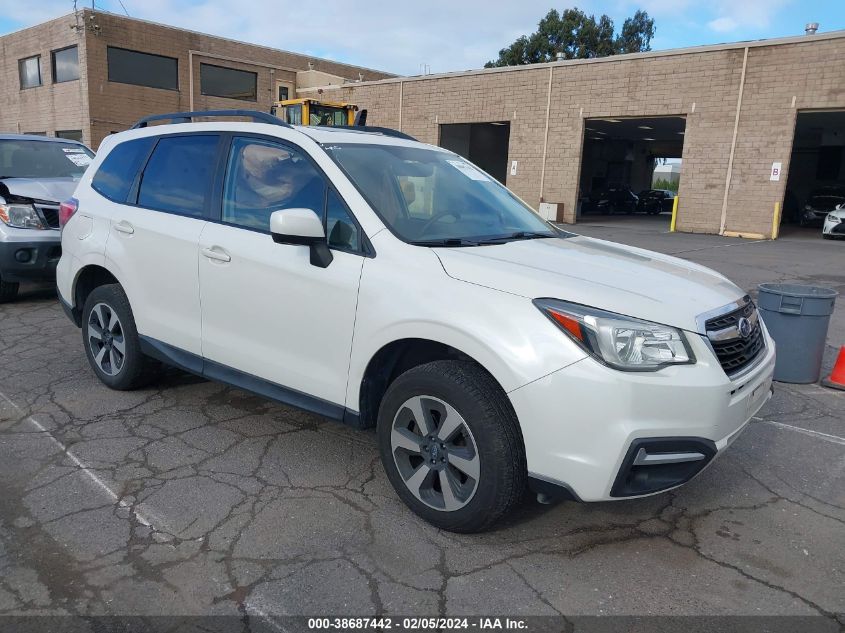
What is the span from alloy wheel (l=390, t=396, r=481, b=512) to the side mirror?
88 centimetres

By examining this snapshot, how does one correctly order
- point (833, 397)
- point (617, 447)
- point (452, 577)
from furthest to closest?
point (833, 397), point (452, 577), point (617, 447)

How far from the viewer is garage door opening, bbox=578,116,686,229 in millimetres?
29188

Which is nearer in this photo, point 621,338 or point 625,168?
point 621,338

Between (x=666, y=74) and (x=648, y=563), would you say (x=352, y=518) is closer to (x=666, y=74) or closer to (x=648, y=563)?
(x=648, y=563)

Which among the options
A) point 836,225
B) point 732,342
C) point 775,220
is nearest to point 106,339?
point 732,342

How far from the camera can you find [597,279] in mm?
2973

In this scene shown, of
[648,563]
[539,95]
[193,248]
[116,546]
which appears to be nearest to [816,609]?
[648,563]

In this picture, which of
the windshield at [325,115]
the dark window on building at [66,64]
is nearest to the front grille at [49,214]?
the windshield at [325,115]

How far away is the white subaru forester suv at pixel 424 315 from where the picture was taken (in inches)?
105

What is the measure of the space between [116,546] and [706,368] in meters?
2.66

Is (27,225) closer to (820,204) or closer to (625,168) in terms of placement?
(820,204)

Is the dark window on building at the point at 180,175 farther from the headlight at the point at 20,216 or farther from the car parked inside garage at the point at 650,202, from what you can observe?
the car parked inside garage at the point at 650,202

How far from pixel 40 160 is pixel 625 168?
34.8 metres

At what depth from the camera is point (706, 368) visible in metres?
2.75
